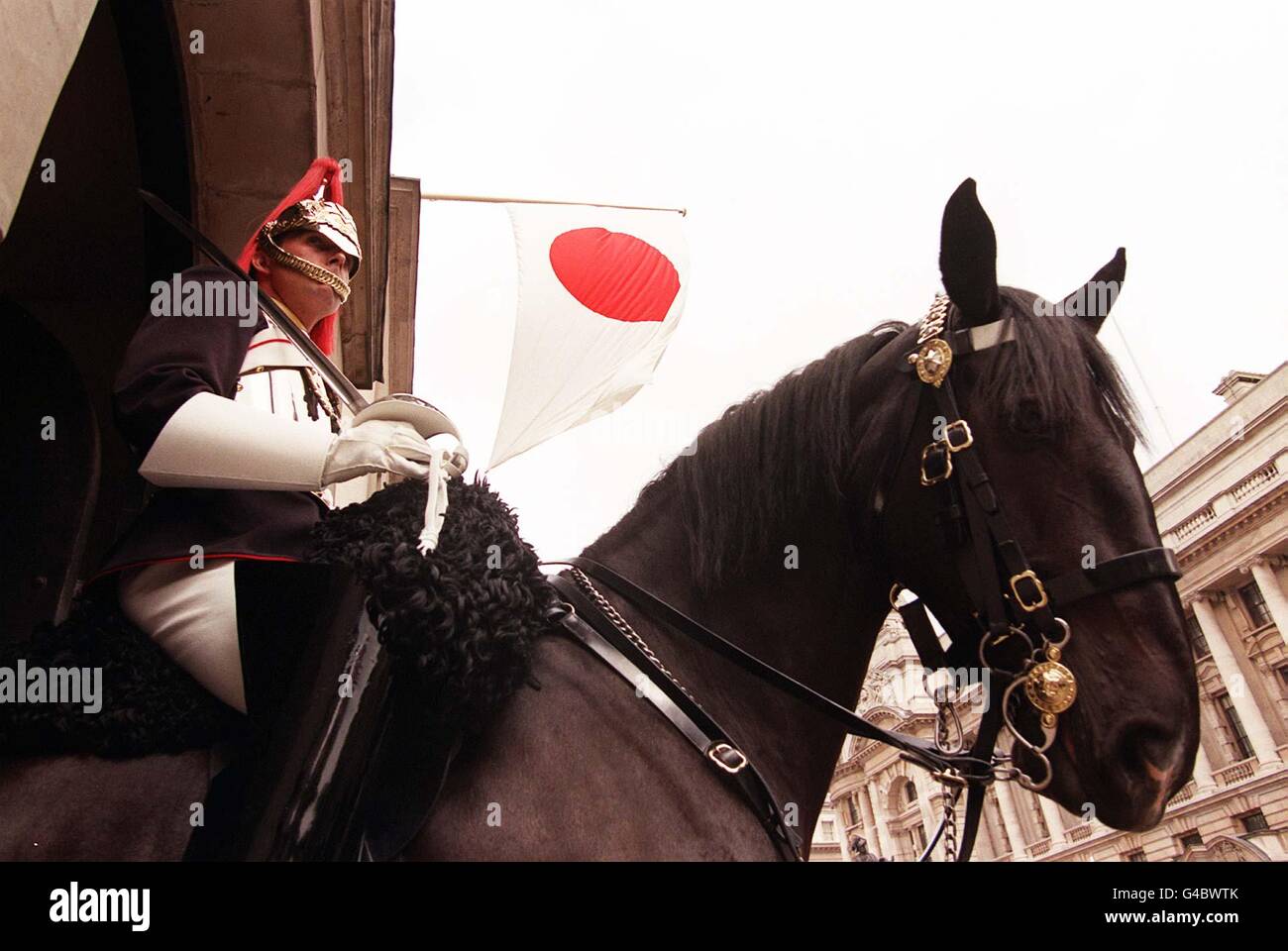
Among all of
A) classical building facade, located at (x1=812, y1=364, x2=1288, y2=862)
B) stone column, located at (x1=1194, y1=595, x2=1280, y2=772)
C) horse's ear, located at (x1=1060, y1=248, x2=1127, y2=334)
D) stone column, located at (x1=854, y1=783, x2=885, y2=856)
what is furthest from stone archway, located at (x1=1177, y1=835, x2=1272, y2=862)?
horse's ear, located at (x1=1060, y1=248, x2=1127, y2=334)

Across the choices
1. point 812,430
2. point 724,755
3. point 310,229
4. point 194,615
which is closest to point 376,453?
point 194,615

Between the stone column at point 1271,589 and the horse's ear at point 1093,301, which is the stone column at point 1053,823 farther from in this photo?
the horse's ear at point 1093,301

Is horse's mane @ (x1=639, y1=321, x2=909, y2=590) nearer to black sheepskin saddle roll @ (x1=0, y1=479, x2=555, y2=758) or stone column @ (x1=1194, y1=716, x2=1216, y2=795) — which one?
black sheepskin saddle roll @ (x1=0, y1=479, x2=555, y2=758)

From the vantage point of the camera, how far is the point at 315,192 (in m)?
3.31

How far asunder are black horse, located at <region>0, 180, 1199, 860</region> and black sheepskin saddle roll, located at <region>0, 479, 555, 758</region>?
0.28 ft

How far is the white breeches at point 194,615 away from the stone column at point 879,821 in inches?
1919

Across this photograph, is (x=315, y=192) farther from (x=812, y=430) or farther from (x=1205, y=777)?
(x=1205, y=777)

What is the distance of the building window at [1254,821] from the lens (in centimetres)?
3030

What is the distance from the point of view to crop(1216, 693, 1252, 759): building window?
33438 millimetres

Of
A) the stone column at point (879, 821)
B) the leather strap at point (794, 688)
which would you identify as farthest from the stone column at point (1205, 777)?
the leather strap at point (794, 688)

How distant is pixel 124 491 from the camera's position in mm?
5734
